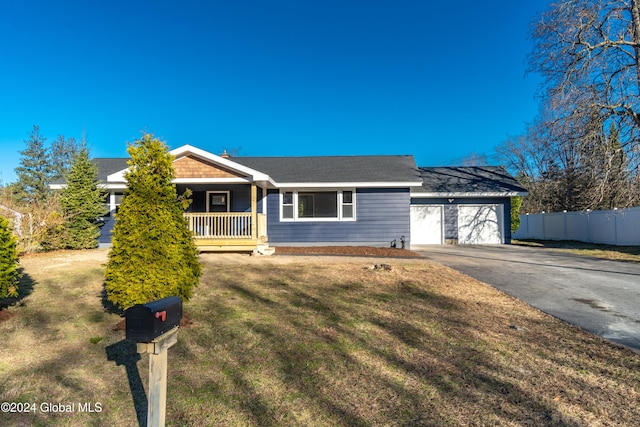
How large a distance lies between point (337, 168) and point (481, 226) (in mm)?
8058

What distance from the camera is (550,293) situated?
673 cm

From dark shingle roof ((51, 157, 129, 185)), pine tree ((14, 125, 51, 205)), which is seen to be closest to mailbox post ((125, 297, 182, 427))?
dark shingle roof ((51, 157, 129, 185))

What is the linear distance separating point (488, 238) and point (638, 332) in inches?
549

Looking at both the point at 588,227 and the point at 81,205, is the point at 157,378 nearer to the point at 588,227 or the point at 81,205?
the point at 81,205

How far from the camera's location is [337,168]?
1578 centimetres

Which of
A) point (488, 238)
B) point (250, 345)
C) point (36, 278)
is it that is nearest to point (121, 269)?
point (250, 345)

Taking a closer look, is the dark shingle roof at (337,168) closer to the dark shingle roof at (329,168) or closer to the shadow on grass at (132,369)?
the dark shingle roof at (329,168)

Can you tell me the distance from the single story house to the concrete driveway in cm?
397

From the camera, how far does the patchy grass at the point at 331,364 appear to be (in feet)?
8.84

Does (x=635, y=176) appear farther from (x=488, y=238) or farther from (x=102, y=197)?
(x=102, y=197)

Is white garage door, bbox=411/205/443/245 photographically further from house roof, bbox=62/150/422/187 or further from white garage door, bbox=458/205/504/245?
house roof, bbox=62/150/422/187

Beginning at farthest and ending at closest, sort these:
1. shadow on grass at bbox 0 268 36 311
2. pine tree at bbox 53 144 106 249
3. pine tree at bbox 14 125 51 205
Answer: pine tree at bbox 14 125 51 205 < pine tree at bbox 53 144 106 249 < shadow on grass at bbox 0 268 36 311

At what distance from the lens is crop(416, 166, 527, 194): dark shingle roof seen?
57.5 feet

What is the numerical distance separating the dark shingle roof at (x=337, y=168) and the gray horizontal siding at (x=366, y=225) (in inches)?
25.6
